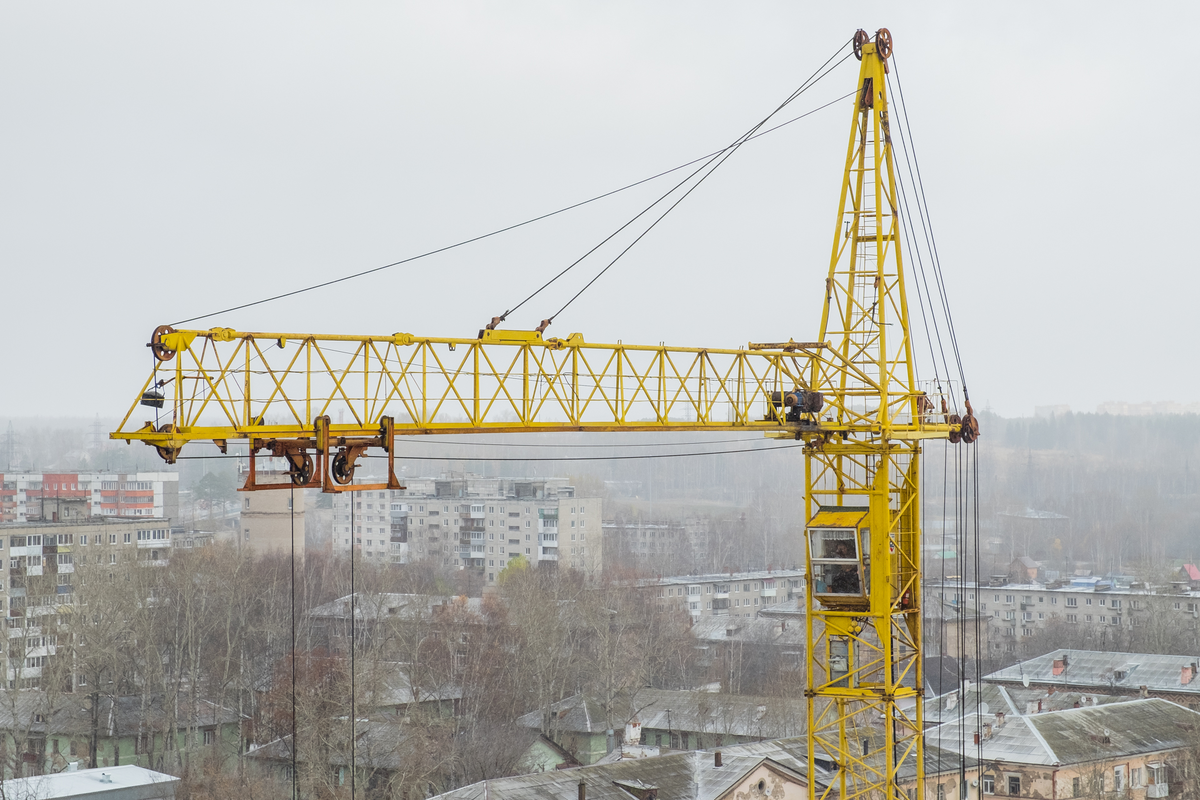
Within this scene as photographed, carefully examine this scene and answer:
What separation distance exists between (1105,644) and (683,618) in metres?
21.3

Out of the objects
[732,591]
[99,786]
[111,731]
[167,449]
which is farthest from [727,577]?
[167,449]

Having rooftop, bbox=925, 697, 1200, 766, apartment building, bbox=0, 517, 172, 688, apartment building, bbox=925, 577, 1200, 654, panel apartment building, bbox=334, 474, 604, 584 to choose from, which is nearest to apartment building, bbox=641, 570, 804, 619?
panel apartment building, bbox=334, 474, 604, 584

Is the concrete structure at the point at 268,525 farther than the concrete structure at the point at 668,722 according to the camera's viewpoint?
Yes

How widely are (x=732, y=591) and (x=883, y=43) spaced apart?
192 ft

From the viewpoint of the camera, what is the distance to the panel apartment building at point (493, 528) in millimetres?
77938

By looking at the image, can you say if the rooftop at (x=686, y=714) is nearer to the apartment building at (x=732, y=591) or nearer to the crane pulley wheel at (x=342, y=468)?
the apartment building at (x=732, y=591)

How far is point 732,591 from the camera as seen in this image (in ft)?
252

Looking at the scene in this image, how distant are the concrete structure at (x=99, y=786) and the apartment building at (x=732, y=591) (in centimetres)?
4218

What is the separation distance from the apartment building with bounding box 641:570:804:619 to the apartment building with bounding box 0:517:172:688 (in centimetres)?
2933

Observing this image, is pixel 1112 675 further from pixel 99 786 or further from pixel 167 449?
pixel 167 449

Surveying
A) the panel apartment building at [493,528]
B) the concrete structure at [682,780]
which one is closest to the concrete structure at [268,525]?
the panel apartment building at [493,528]

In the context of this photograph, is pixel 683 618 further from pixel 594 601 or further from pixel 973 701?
pixel 973 701

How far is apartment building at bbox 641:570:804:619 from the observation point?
7400 centimetres

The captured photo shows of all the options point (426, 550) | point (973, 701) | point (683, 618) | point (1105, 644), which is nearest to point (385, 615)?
point (683, 618)
